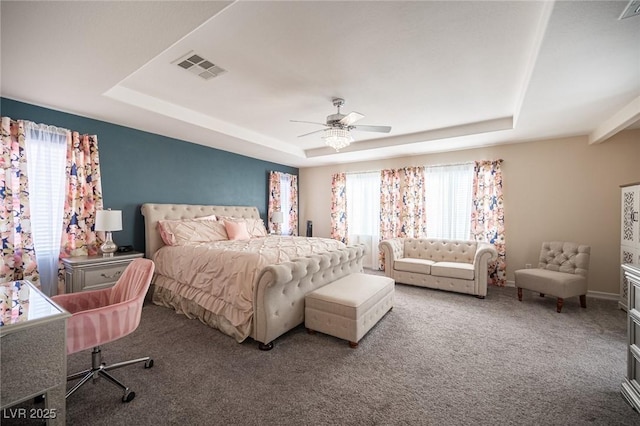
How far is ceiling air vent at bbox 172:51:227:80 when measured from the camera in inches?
94.0

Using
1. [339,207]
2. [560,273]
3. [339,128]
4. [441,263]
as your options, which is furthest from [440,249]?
[339,128]

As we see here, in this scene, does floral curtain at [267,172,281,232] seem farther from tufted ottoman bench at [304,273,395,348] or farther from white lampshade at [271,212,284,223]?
tufted ottoman bench at [304,273,395,348]

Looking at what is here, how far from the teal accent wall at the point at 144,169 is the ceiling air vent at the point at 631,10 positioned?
16.9 ft

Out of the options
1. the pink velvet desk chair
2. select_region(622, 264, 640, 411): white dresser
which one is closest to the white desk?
the pink velvet desk chair

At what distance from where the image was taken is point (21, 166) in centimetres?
289

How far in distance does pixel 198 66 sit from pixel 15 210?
2.55 m

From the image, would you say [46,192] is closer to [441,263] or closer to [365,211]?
[365,211]

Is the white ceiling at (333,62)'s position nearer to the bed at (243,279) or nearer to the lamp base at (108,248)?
the lamp base at (108,248)

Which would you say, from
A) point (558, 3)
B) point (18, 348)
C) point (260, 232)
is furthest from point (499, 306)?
point (18, 348)

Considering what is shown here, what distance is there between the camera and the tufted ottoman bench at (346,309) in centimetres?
257

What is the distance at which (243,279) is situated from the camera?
2693 mm

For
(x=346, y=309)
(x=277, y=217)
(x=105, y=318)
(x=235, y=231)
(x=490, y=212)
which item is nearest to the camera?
(x=105, y=318)

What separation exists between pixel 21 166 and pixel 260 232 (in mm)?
3163

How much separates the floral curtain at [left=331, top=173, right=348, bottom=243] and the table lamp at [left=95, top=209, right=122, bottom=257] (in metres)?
4.36
